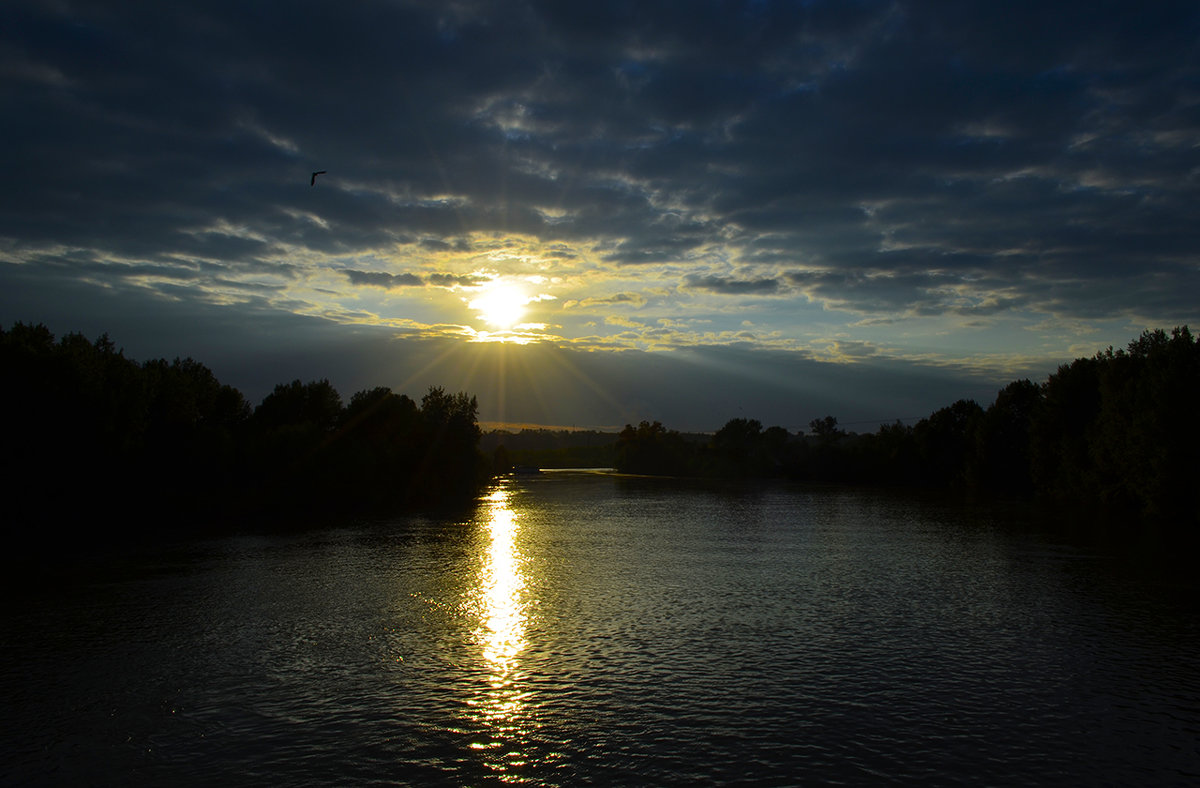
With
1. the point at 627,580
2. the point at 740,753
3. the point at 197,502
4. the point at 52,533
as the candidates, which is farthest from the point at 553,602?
the point at 197,502

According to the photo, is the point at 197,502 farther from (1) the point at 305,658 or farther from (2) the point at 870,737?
(2) the point at 870,737

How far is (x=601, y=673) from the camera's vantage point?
786 inches

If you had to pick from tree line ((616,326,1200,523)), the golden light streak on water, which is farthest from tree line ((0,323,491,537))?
tree line ((616,326,1200,523))

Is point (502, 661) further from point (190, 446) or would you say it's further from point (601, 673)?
point (190, 446)

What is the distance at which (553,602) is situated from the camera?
1161 inches

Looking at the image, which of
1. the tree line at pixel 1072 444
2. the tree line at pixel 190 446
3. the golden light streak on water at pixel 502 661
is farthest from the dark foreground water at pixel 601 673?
the tree line at pixel 1072 444

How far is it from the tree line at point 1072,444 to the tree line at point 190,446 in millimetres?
69385

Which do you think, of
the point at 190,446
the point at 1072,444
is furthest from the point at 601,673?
the point at 1072,444

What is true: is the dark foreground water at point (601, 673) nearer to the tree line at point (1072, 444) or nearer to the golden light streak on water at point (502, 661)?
the golden light streak on water at point (502, 661)

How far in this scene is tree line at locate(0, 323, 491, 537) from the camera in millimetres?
50375

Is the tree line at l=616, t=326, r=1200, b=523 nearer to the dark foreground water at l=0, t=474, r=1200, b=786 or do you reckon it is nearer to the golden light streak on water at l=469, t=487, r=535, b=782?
the dark foreground water at l=0, t=474, r=1200, b=786

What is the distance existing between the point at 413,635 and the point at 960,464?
371ft

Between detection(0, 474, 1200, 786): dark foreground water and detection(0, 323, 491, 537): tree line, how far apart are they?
16905 mm

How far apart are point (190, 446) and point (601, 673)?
192 feet
